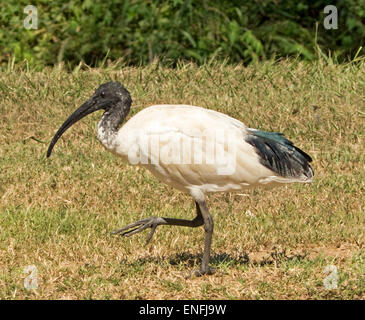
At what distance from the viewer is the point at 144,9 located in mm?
11789

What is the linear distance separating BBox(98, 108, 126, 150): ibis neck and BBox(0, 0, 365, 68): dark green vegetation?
532cm

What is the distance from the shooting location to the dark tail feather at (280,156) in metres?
5.98

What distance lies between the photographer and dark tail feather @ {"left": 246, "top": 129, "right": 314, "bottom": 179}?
5.98 meters

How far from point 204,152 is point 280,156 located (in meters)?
0.49

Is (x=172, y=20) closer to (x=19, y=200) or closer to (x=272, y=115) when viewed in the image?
(x=272, y=115)

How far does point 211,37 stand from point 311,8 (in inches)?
60.2

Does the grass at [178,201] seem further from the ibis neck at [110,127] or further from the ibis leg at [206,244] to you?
the ibis neck at [110,127]

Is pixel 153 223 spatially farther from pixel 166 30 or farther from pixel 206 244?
pixel 166 30

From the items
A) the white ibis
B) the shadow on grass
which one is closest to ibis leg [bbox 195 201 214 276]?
the white ibis

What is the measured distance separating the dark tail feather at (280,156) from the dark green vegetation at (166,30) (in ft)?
18.4

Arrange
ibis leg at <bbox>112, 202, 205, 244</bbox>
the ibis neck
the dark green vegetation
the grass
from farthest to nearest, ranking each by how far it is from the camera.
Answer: the dark green vegetation
ibis leg at <bbox>112, 202, 205, 244</bbox>
the ibis neck
the grass

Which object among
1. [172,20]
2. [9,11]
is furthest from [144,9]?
[9,11]

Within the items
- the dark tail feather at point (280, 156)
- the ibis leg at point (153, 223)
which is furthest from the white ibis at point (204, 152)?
the ibis leg at point (153, 223)

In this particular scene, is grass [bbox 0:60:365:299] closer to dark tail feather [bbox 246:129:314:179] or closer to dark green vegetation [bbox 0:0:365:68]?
dark tail feather [bbox 246:129:314:179]
